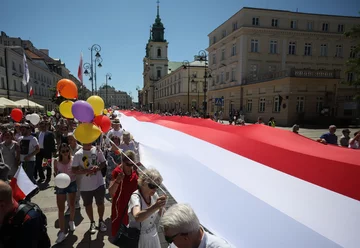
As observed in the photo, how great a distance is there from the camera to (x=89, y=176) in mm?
3850

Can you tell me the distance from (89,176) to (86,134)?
2.56 ft

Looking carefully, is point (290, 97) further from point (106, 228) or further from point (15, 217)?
point (15, 217)

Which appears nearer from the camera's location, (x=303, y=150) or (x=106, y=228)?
(x=303, y=150)

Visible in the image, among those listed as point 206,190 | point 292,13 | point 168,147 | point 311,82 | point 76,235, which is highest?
point 292,13

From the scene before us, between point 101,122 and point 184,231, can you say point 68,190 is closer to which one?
point 101,122

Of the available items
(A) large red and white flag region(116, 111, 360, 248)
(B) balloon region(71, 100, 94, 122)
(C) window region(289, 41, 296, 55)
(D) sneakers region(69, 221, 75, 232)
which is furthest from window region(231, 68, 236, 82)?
(D) sneakers region(69, 221, 75, 232)

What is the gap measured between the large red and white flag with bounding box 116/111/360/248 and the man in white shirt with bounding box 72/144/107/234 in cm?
132

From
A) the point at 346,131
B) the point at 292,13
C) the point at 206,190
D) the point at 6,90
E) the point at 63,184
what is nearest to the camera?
the point at 206,190

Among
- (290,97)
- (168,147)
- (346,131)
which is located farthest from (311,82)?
(168,147)

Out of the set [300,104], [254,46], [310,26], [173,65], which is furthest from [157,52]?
[300,104]

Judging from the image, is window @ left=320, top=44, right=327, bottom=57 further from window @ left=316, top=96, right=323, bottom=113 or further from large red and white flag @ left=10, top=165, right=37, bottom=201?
large red and white flag @ left=10, top=165, right=37, bottom=201

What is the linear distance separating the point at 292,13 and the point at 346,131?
35508 mm

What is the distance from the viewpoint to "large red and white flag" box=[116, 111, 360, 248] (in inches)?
64.2

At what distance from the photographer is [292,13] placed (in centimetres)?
3425
